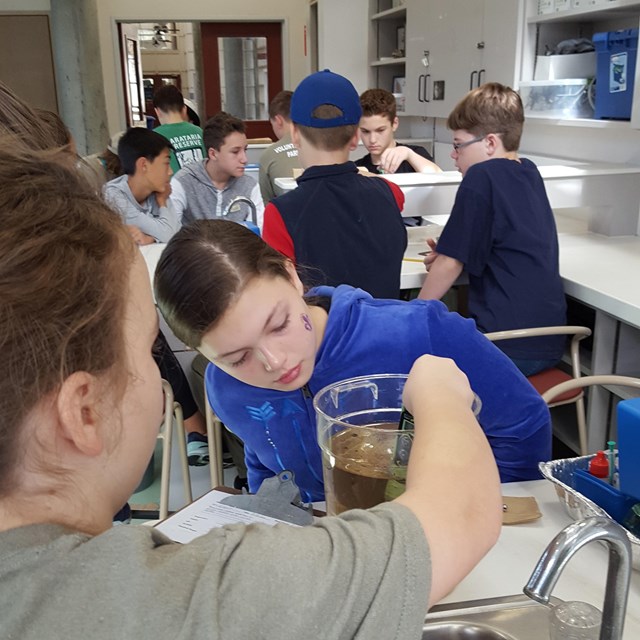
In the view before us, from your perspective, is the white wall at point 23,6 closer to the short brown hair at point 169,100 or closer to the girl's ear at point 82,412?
the short brown hair at point 169,100

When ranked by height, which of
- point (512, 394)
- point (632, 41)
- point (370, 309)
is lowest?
point (512, 394)

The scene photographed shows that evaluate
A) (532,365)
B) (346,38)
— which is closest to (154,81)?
Result: (346,38)

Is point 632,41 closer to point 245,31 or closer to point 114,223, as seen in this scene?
point 114,223

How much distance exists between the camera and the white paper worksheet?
863 millimetres

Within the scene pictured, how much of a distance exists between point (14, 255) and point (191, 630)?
0.80ft

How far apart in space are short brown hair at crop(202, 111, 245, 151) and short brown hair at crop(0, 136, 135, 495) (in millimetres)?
3012

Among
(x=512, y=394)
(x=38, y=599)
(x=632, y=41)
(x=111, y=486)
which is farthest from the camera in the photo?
(x=632, y=41)

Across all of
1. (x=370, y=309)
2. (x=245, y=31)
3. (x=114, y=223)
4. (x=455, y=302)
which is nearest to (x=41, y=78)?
(x=245, y=31)

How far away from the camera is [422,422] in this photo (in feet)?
2.03

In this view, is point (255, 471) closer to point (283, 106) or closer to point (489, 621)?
point (489, 621)

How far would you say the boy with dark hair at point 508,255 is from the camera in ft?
6.76

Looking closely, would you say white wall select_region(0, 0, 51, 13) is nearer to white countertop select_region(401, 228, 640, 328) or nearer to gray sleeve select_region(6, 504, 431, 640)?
white countertop select_region(401, 228, 640, 328)

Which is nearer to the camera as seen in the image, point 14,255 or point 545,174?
point 14,255

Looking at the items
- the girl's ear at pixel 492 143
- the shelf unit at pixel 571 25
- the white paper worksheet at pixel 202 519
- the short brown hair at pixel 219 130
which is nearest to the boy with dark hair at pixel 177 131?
the short brown hair at pixel 219 130
